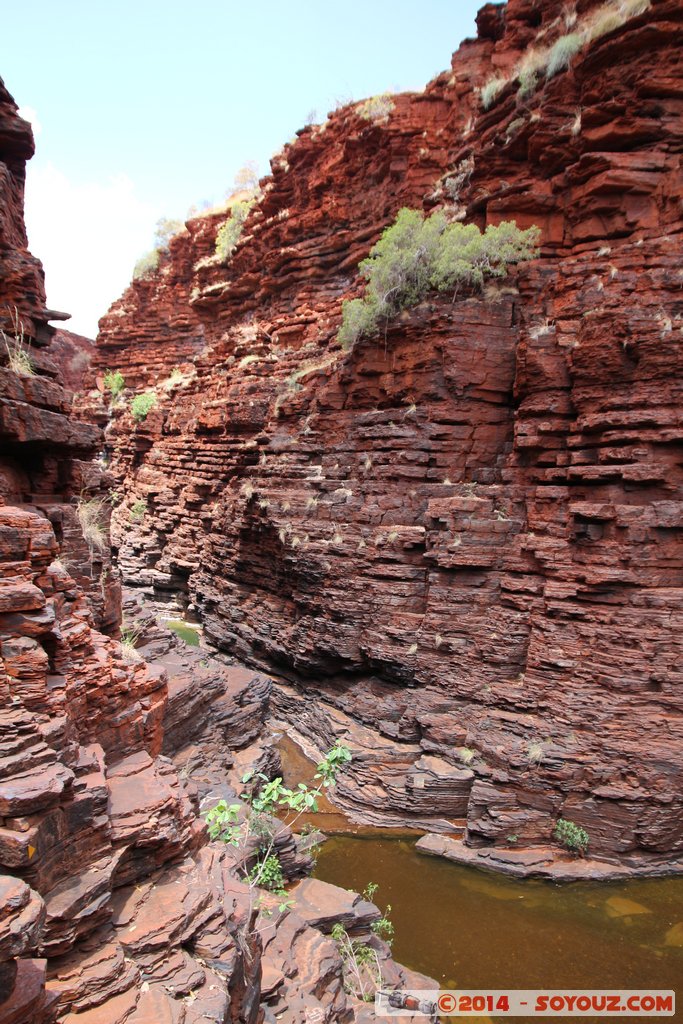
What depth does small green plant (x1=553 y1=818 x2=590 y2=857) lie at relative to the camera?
8.75 m

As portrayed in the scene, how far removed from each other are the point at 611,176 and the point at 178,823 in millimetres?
13074

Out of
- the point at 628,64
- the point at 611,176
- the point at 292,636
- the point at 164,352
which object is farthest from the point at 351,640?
the point at 164,352

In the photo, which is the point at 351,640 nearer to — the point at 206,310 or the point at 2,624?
the point at 2,624

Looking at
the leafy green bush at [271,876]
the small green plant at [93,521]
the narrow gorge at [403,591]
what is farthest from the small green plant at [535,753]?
the small green plant at [93,521]

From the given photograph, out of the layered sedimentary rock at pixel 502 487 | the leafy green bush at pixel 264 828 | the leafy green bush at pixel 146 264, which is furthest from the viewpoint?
the leafy green bush at pixel 146 264

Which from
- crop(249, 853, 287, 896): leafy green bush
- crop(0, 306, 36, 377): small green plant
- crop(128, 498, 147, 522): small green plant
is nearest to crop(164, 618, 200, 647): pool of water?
crop(128, 498, 147, 522): small green plant

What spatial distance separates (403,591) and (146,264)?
85.4 ft

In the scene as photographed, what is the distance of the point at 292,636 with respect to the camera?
13789 mm

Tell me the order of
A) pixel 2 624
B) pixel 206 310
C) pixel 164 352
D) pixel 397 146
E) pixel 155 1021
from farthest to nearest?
pixel 164 352, pixel 206 310, pixel 397 146, pixel 2 624, pixel 155 1021

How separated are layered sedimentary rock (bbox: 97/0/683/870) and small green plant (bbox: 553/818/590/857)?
0.19 meters

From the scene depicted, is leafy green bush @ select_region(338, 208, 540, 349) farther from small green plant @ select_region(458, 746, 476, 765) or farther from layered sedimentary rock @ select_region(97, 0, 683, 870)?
small green plant @ select_region(458, 746, 476, 765)

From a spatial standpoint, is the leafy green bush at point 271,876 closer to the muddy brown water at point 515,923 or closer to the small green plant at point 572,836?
the muddy brown water at point 515,923

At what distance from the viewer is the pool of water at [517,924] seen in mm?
6879

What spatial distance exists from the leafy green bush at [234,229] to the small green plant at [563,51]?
45.8 feet
